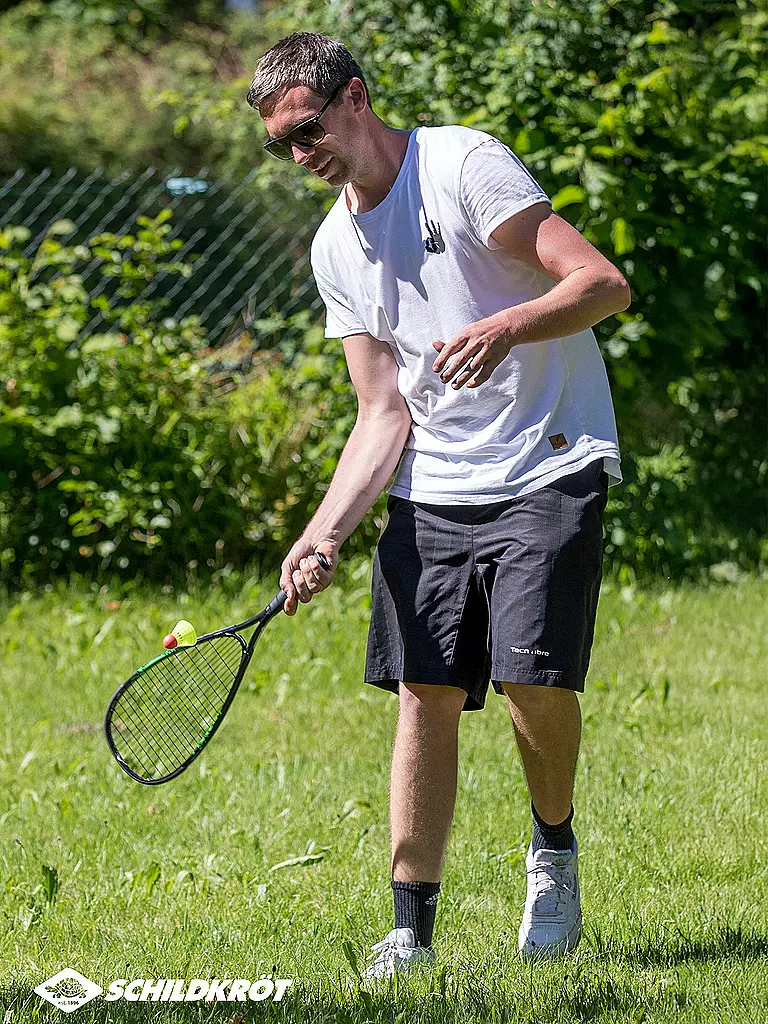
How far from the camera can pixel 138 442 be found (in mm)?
6344

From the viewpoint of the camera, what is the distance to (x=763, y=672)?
4.96m

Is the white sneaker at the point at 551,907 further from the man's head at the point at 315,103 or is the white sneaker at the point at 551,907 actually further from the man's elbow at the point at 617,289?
the man's head at the point at 315,103

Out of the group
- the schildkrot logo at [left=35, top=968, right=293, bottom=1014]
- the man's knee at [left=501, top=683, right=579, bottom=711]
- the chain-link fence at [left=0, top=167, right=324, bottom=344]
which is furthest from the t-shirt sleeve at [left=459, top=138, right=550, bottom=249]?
the chain-link fence at [left=0, top=167, right=324, bottom=344]

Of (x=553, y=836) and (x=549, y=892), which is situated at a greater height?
(x=553, y=836)

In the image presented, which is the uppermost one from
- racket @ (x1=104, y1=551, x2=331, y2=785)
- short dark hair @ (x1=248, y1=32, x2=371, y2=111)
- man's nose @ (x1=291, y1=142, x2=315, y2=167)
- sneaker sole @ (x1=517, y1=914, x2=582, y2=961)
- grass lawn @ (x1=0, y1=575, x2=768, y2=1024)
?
short dark hair @ (x1=248, y1=32, x2=371, y2=111)

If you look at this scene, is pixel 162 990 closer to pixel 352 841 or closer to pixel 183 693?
pixel 183 693

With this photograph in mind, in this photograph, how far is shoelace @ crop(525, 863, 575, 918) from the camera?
115 inches

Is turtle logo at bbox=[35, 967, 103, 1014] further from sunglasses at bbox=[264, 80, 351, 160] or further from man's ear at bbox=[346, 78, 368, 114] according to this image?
man's ear at bbox=[346, 78, 368, 114]

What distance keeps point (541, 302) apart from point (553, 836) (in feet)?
4.03

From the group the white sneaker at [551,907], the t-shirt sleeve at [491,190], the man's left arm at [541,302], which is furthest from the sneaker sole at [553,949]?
the t-shirt sleeve at [491,190]

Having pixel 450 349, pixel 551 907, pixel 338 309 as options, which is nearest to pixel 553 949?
pixel 551 907

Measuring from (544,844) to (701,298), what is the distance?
3942 millimetres

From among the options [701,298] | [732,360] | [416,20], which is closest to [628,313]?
[701,298]

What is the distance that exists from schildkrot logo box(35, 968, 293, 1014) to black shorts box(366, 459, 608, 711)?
705 mm
